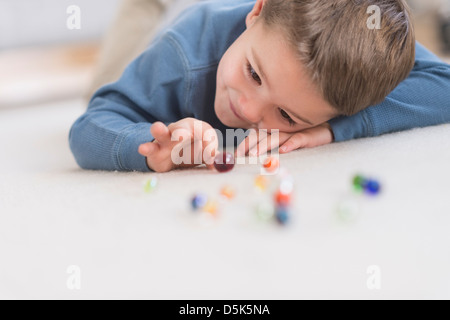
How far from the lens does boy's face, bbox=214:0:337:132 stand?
73 centimetres

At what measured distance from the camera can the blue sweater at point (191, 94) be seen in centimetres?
83

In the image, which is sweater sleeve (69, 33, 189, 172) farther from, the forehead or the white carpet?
the forehead

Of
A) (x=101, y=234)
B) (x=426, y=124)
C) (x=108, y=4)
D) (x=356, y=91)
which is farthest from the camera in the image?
(x=108, y=4)

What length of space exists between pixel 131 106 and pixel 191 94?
0.36 ft

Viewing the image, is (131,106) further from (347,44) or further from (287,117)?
(347,44)

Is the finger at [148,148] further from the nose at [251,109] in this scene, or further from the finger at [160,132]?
the nose at [251,109]

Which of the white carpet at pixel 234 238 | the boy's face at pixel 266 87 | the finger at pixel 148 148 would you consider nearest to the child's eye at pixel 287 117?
the boy's face at pixel 266 87

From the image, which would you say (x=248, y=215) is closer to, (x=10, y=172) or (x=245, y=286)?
(x=245, y=286)

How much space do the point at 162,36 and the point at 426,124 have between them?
497 millimetres

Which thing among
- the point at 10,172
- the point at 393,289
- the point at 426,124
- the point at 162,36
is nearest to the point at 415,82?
the point at 426,124

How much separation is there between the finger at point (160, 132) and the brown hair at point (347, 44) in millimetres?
216

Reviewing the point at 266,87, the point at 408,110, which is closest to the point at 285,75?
the point at 266,87
